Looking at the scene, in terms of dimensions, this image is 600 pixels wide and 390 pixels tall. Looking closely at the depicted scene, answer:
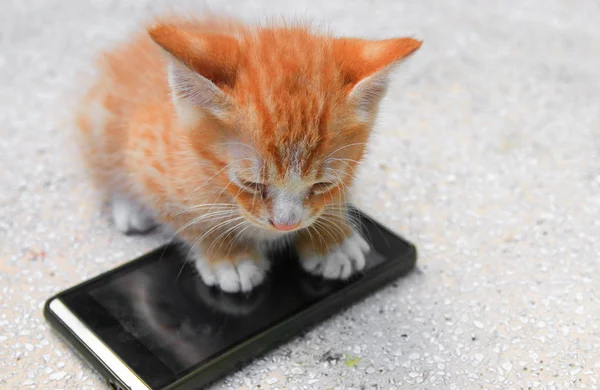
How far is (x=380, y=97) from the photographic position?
0.83 m

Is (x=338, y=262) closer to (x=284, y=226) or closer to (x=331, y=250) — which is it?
(x=331, y=250)

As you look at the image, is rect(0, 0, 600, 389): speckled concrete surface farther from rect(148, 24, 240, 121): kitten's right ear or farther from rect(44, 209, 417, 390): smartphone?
rect(148, 24, 240, 121): kitten's right ear

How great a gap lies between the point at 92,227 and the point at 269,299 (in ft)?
1.10

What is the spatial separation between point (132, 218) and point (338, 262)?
12.9 inches

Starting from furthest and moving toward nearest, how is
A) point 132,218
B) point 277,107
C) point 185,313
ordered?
point 132,218 → point 185,313 → point 277,107

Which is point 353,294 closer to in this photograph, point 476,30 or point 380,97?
point 380,97

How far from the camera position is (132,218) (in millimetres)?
1094

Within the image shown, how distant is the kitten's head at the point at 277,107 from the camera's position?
76 centimetres

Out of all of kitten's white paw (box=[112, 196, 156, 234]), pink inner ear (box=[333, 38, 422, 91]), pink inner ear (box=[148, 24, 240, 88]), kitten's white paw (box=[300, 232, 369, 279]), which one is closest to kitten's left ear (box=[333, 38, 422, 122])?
pink inner ear (box=[333, 38, 422, 91])

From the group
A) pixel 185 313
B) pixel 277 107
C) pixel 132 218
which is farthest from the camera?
pixel 132 218

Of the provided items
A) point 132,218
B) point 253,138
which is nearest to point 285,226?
point 253,138

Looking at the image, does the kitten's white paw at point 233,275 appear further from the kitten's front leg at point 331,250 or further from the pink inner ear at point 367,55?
the pink inner ear at point 367,55

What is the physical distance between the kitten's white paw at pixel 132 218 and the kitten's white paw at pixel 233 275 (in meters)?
0.15

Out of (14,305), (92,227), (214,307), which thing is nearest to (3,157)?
(92,227)
